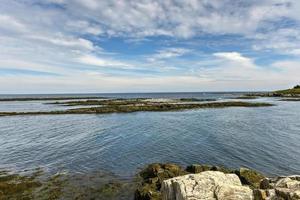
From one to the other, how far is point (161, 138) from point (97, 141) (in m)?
8.25

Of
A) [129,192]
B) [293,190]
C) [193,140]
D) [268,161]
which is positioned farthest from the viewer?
[193,140]

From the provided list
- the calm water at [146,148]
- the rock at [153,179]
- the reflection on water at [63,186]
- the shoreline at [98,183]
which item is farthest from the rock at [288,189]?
the calm water at [146,148]

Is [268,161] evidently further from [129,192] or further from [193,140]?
[129,192]

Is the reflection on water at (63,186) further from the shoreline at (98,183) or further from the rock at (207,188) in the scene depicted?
the rock at (207,188)

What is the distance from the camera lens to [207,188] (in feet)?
35.2

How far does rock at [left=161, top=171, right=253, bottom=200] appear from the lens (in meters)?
10.3

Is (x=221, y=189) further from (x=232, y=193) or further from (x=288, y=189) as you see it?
(x=288, y=189)

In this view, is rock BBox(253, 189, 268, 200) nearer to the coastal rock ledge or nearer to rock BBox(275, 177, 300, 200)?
the coastal rock ledge

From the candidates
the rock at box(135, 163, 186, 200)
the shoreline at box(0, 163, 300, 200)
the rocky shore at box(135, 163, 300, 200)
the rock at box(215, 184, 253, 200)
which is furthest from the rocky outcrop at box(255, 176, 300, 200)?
the rock at box(135, 163, 186, 200)

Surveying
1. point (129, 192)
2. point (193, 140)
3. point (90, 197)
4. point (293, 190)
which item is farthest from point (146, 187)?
point (193, 140)

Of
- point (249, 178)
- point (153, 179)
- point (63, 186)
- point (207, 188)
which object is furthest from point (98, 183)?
point (207, 188)

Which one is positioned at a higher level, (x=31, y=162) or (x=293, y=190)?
(x=293, y=190)

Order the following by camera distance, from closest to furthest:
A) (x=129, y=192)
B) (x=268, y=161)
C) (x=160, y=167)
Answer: (x=129, y=192) < (x=160, y=167) < (x=268, y=161)

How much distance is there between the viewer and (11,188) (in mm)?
17906
